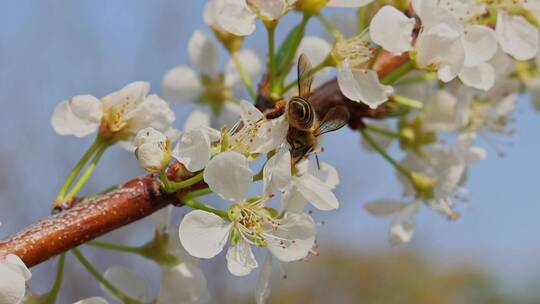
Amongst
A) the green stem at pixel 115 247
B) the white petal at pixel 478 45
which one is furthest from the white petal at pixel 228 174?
the white petal at pixel 478 45

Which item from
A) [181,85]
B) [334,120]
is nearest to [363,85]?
[334,120]

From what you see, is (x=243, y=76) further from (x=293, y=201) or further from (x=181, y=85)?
(x=293, y=201)

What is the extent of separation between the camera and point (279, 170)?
1.10 m

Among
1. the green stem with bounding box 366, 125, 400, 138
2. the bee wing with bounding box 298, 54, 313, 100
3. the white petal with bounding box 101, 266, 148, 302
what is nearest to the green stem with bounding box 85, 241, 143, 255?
the white petal with bounding box 101, 266, 148, 302

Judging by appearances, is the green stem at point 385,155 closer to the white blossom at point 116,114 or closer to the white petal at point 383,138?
the white petal at point 383,138

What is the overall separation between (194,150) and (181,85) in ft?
2.94

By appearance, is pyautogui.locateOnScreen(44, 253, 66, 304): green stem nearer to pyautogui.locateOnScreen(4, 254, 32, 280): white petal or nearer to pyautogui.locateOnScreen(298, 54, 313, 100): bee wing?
pyautogui.locateOnScreen(4, 254, 32, 280): white petal

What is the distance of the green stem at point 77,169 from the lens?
123cm

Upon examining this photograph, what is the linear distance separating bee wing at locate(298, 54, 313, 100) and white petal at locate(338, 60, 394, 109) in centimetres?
5

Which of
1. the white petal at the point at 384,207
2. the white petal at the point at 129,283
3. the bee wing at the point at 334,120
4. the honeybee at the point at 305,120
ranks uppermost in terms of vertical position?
the honeybee at the point at 305,120

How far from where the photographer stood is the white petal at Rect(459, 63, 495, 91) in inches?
54.9

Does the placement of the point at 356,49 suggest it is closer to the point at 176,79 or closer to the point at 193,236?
the point at 193,236

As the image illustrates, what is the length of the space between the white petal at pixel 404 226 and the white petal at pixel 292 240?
0.48 m

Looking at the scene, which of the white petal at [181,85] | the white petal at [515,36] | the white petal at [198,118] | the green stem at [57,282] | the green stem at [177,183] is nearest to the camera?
the green stem at [177,183]
